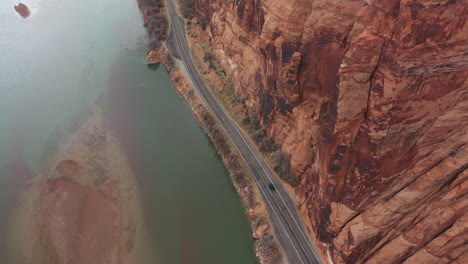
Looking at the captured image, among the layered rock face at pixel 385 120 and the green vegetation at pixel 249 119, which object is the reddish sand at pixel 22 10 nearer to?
the green vegetation at pixel 249 119

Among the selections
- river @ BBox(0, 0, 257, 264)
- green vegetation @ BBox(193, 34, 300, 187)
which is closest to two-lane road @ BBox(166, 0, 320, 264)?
green vegetation @ BBox(193, 34, 300, 187)

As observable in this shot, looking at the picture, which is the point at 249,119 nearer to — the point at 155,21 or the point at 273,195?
the point at 273,195

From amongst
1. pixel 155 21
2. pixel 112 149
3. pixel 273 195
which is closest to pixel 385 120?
pixel 273 195

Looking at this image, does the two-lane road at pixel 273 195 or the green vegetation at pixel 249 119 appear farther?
the green vegetation at pixel 249 119

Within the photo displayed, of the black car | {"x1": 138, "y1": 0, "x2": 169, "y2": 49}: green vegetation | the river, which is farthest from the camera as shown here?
{"x1": 138, "y1": 0, "x2": 169, "y2": 49}: green vegetation

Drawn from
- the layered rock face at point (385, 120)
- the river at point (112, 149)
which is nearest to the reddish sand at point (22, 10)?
the river at point (112, 149)

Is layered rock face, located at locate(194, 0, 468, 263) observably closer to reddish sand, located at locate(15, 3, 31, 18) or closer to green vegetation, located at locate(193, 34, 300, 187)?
green vegetation, located at locate(193, 34, 300, 187)

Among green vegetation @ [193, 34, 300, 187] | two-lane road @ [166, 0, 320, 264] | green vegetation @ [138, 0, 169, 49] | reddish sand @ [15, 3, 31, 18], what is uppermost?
reddish sand @ [15, 3, 31, 18]
